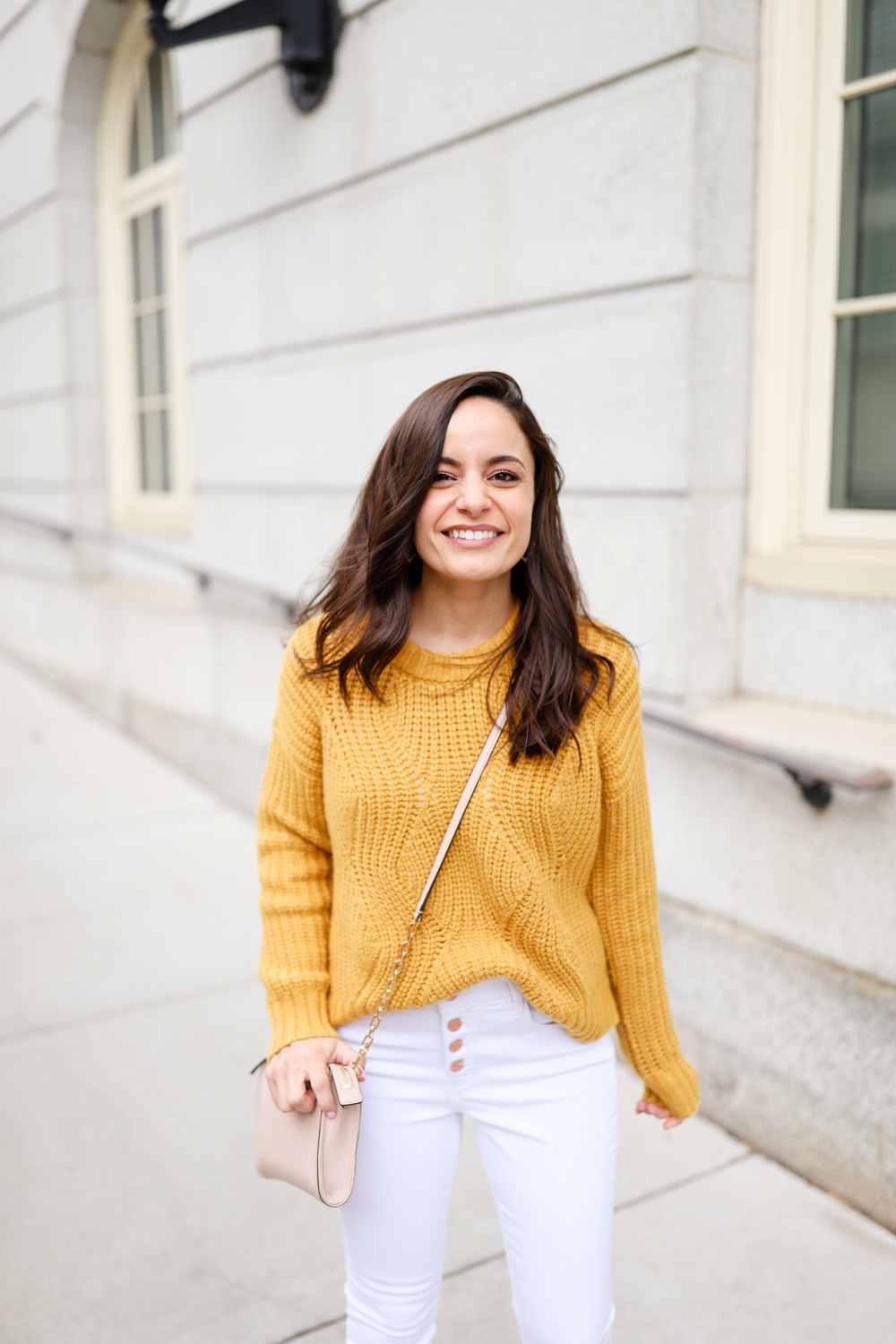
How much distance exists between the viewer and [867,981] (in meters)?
2.83

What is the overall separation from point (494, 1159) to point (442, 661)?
0.77 meters

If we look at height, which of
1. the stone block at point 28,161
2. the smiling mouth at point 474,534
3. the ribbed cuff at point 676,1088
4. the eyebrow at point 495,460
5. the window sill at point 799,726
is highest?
the stone block at point 28,161

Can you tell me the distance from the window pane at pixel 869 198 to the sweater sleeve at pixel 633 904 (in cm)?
180

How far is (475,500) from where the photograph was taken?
5.49ft

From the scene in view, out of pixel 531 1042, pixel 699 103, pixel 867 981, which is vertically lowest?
pixel 867 981

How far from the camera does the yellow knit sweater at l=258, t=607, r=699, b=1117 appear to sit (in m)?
1.72

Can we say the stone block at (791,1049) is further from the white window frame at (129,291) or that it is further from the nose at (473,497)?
the white window frame at (129,291)

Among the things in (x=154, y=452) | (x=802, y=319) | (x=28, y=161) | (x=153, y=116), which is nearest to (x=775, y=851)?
(x=802, y=319)

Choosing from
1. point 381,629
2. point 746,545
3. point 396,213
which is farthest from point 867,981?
point 396,213

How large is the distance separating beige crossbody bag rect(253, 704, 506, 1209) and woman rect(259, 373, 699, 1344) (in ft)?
0.06

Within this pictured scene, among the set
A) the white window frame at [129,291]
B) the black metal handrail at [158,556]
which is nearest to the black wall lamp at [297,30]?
the white window frame at [129,291]

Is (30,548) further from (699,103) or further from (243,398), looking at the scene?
(699,103)

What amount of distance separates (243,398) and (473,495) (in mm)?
4196

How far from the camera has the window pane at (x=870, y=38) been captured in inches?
115
